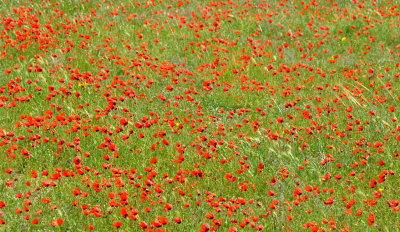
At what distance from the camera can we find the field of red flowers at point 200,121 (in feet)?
15.1

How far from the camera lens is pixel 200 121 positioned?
20.7 feet

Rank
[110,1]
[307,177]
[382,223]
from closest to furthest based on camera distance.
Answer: [382,223] < [307,177] < [110,1]

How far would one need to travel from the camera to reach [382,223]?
4387mm

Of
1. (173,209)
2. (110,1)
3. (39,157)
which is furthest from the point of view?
(110,1)

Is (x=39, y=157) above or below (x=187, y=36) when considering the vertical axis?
above

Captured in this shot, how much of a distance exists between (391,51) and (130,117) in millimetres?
4863

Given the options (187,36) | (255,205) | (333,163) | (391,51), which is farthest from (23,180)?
(391,51)

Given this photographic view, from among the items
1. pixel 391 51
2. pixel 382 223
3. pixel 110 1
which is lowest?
pixel 110 1

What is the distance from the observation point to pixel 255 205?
4.89 meters

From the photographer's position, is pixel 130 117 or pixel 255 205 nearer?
pixel 255 205

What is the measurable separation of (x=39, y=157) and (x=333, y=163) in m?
3.38

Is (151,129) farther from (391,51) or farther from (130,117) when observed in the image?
(391,51)

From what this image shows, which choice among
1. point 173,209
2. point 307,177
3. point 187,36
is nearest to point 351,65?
point 187,36

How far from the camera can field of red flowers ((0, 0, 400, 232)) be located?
460 centimetres
